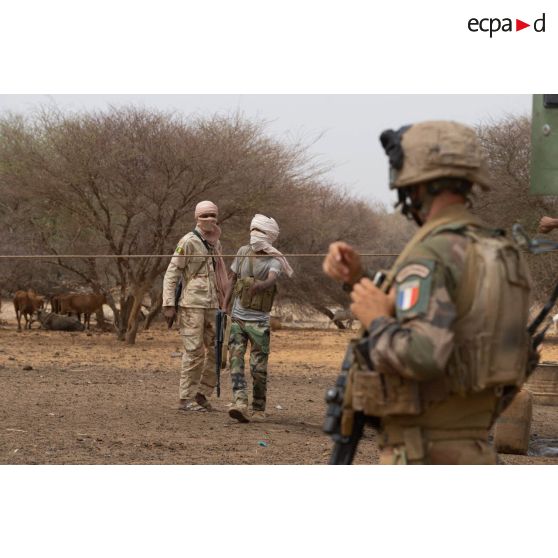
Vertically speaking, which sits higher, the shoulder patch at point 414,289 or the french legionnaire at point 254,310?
the shoulder patch at point 414,289

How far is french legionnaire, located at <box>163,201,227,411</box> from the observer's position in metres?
10.4

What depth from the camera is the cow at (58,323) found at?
2447 cm

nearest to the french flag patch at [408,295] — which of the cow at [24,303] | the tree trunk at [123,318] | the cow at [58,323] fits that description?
the tree trunk at [123,318]

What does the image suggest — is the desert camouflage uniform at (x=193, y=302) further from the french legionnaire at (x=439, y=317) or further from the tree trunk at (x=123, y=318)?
the tree trunk at (x=123, y=318)

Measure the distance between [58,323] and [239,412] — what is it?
15.6 m

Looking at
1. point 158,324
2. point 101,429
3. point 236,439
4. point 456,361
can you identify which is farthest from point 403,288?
point 158,324

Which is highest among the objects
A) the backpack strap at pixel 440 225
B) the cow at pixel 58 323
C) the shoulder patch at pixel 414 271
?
the backpack strap at pixel 440 225

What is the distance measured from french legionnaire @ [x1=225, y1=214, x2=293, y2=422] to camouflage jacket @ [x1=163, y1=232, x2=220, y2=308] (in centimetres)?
50

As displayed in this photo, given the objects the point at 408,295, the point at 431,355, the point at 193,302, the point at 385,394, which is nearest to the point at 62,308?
the point at 193,302

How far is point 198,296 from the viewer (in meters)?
10.4

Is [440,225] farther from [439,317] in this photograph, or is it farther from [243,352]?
[243,352]

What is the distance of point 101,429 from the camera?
30.6ft

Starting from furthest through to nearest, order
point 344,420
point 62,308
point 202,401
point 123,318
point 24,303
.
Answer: point 62,308 < point 24,303 < point 123,318 < point 202,401 < point 344,420

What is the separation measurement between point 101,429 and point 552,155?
4487 millimetres
